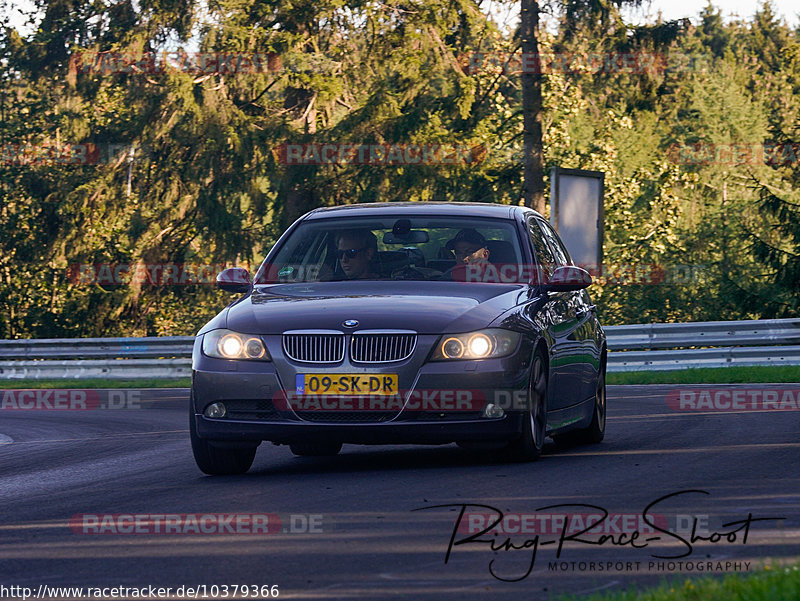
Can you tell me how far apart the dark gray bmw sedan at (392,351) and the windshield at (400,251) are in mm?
12

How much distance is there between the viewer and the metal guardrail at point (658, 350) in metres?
23.4

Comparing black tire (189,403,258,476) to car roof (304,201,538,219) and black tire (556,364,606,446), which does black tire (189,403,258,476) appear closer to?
car roof (304,201,538,219)

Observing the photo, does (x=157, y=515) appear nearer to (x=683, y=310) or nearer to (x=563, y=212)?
(x=563, y=212)

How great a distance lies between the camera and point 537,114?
29.7 metres

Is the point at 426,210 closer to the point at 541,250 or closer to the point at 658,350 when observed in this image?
the point at 541,250

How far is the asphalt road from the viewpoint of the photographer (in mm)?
5512

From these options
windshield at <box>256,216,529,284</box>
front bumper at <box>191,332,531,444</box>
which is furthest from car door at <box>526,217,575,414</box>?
front bumper at <box>191,332,531,444</box>

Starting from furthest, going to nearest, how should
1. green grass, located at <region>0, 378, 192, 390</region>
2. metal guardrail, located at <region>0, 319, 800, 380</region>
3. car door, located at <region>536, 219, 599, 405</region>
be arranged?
green grass, located at <region>0, 378, 192, 390</region> < metal guardrail, located at <region>0, 319, 800, 380</region> < car door, located at <region>536, 219, 599, 405</region>

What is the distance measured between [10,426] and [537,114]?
1557 cm

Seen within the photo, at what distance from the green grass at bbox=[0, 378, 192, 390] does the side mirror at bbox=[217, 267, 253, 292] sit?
51.3 ft

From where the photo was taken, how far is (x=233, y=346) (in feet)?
29.3

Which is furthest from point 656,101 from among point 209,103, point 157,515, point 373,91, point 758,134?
point 758,134

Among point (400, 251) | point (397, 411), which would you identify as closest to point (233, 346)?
point (397, 411)

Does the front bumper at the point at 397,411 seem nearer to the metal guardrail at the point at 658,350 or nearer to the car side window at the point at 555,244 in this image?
the car side window at the point at 555,244
